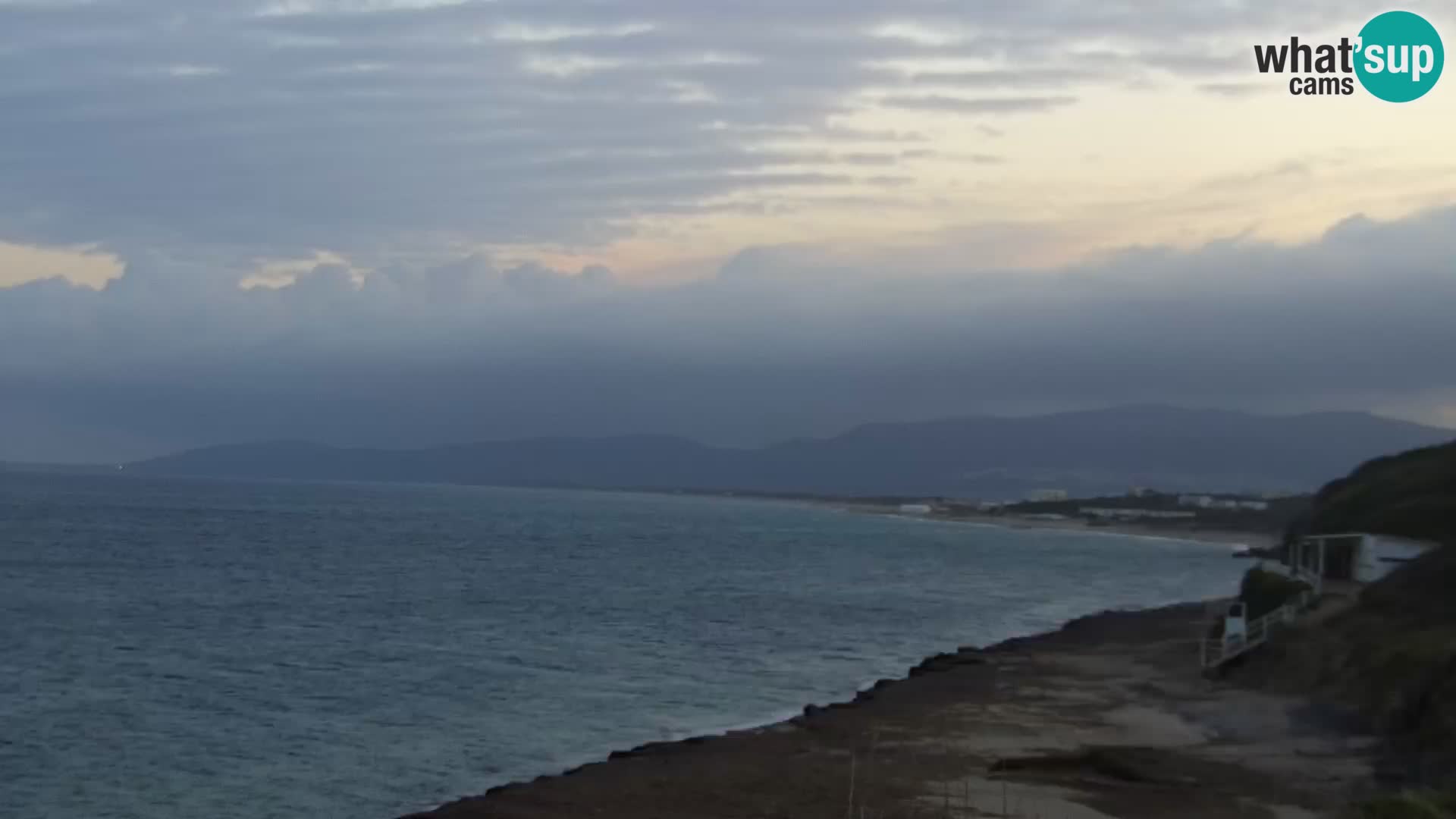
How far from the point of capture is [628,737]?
101 ft

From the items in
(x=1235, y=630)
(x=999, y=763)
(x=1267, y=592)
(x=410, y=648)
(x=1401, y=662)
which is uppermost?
(x=1267, y=592)

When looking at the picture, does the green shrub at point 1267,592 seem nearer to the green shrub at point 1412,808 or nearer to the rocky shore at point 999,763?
the rocky shore at point 999,763

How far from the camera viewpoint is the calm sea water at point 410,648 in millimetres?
27453

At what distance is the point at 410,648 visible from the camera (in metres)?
46.2

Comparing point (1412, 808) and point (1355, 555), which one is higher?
point (1355, 555)

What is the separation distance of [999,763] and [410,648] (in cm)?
2521

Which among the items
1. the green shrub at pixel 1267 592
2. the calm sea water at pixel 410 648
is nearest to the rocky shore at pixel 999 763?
the calm sea water at pixel 410 648

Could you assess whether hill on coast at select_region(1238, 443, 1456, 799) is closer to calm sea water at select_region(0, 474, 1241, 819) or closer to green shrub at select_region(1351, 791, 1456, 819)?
green shrub at select_region(1351, 791, 1456, 819)

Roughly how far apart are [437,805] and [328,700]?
1197 cm

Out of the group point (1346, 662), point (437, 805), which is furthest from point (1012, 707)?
point (437, 805)

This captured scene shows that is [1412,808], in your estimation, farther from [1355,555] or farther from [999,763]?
[1355,555]

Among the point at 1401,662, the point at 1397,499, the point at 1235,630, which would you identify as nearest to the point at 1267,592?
the point at 1235,630

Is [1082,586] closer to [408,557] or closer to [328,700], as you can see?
[408,557]

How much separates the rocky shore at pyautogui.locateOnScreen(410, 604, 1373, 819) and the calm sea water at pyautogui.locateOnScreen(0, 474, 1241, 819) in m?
2.41
